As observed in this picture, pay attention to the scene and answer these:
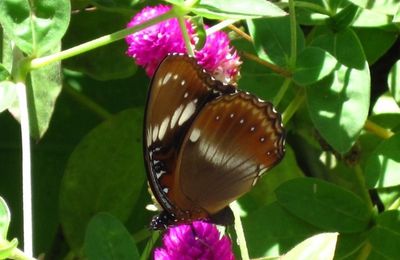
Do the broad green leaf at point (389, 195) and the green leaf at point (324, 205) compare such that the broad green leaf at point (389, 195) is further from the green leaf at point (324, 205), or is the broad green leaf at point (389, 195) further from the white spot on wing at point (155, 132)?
the white spot on wing at point (155, 132)

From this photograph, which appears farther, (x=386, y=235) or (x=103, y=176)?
(x=103, y=176)

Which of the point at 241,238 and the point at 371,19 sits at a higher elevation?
the point at 371,19

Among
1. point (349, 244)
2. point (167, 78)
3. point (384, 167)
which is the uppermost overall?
point (167, 78)

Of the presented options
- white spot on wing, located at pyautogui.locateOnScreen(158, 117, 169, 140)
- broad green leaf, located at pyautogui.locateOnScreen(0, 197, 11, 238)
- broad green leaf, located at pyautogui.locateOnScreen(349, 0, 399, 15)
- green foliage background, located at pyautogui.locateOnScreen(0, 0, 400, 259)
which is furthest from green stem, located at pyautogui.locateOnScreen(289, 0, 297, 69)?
broad green leaf, located at pyautogui.locateOnScreen(0, 197, 11, 238)

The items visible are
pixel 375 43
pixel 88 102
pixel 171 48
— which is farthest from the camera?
pixel 88 102

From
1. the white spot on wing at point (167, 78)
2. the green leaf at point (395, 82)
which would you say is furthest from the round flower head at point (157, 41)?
the green leaf at point (395, 82)

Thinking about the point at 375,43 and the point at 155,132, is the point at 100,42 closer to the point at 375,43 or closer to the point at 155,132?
the point at 155,132

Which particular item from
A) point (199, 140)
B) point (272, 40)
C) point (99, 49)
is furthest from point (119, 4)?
point (199, 140)
